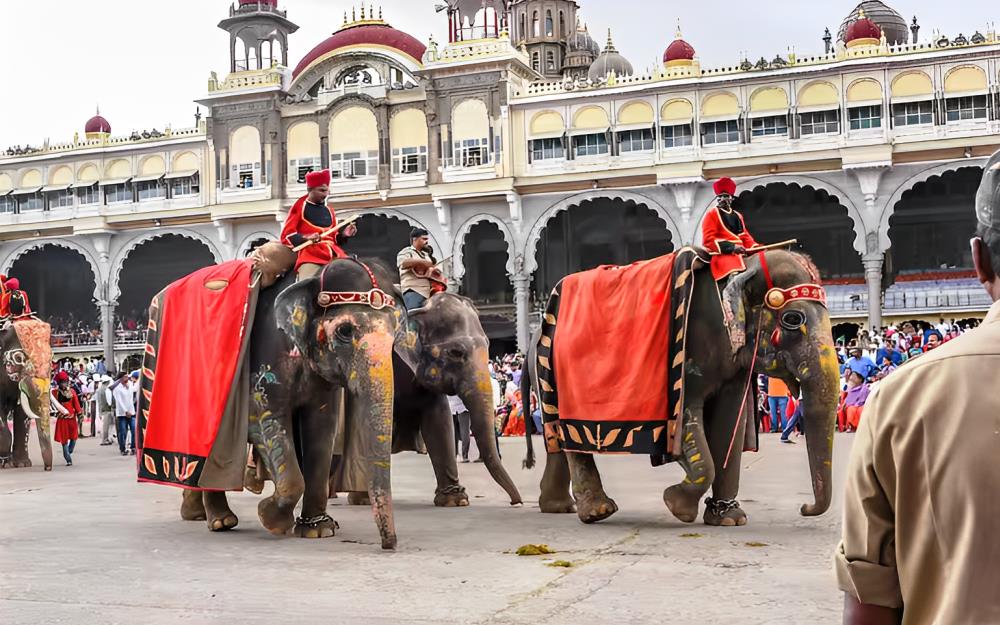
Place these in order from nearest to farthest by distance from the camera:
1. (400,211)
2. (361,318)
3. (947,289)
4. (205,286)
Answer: (361,318) < (205,286) < (947,289) < (400,211)

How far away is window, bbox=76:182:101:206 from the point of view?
115 feet

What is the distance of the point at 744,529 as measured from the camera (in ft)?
21.6

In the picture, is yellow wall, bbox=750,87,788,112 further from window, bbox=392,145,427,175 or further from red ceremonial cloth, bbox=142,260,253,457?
red ceremonial cloth, bbox=142,260,253,457

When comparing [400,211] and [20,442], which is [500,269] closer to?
[400,211]

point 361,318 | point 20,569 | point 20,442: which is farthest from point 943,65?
point 20,569

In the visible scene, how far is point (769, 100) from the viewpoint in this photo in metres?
28.5

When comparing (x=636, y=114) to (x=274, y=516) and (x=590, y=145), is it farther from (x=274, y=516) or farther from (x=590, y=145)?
(x=274, y=516)

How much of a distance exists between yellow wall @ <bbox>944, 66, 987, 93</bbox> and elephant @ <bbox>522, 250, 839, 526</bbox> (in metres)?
22.8

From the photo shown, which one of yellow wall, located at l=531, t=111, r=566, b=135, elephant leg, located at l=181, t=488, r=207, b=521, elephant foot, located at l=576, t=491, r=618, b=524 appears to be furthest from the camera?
yellow wall, located at l=531, t=111, r=566, b=135

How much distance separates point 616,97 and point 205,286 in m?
24.0

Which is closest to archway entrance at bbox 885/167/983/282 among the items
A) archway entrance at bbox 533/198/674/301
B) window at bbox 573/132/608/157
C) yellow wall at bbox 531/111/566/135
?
archway entrance at bbox 533/198/674/301

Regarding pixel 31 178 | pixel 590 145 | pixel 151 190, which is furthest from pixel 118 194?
pixel 590 145

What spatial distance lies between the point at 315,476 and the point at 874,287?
23.0m

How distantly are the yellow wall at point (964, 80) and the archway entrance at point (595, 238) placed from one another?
8915 mm
